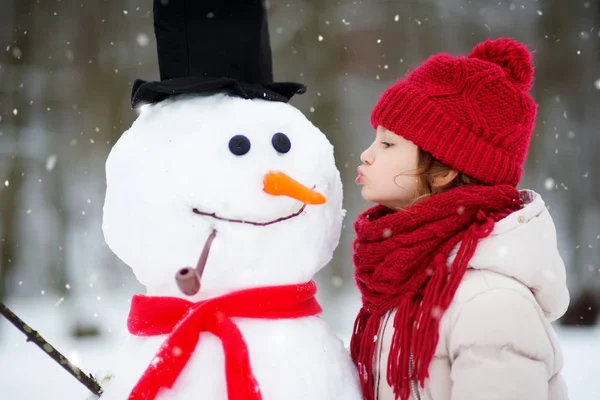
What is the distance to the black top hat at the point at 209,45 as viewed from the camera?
51.8 inches

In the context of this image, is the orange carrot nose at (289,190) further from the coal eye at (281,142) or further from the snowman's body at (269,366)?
the snowman's body at (269,366)

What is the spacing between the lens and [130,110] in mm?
3848

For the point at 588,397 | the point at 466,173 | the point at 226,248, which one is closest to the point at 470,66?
the point at 466,173

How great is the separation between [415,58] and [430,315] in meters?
3.07

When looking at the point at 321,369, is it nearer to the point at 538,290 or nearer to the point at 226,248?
the point at 226,248

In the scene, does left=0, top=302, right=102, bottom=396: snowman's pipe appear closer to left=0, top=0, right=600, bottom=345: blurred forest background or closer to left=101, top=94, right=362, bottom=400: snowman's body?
left=101, top=94, right=362, bottom=400: snowman's body

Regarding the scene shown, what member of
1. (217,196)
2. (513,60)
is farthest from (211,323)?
(513,60)

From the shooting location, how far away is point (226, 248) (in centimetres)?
123

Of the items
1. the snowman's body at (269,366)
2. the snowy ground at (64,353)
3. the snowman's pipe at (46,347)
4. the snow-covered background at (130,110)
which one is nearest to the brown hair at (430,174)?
the snowman's body at (269,366)

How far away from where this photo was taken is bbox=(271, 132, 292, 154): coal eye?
1.27 metres

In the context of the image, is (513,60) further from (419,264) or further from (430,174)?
(419,264)

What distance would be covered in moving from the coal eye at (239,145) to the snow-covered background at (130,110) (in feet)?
8.97

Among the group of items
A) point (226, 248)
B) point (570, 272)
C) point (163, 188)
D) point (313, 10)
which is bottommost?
point (570, 272)

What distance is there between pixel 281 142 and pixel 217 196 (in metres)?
0.18
